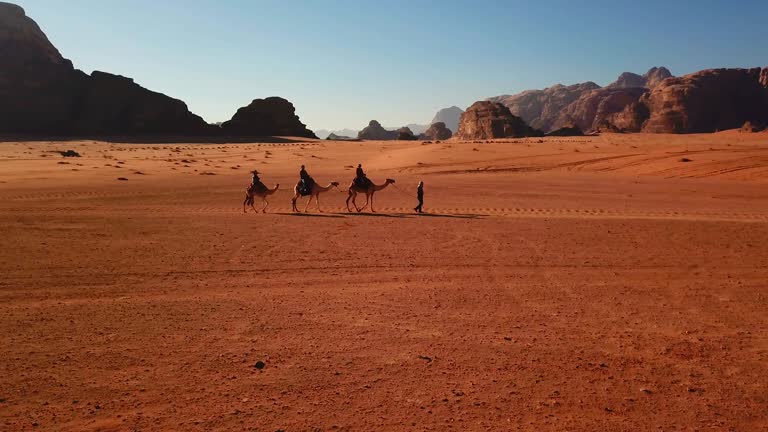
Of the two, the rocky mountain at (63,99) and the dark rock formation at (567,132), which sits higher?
the rocky mountain at (63,99)

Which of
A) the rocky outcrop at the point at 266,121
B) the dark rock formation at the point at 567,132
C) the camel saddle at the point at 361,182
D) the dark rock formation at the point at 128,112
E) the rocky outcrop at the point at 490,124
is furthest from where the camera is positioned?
the rocky outcrop at the point at 266,121

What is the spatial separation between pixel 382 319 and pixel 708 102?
118989 millimetres

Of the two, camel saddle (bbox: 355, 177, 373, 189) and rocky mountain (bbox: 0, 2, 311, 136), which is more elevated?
rocky mountain (bbox: 0, 2, 311, 136)

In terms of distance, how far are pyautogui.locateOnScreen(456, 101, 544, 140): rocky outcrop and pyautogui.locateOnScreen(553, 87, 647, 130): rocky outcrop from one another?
3877 centimetres

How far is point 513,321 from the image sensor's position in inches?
333

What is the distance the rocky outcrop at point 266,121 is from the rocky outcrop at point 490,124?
94.4 ft

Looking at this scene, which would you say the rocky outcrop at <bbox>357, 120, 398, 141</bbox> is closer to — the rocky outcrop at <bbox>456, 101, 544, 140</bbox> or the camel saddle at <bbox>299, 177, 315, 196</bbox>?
the rocky outcrop at <bbox>456, 101, 544, 140</bbox>

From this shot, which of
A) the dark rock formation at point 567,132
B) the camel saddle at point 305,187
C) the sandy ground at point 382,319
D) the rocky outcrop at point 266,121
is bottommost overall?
the sandy ground at point 382,319

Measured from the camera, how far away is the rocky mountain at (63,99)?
83.5 m

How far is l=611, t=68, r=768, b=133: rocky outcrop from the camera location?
10556 cm

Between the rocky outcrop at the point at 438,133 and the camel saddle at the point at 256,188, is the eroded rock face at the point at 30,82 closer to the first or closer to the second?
the rocky outcrop at the point at 438,133

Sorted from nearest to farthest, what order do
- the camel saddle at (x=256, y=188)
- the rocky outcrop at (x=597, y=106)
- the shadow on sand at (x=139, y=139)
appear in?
the camel saddle at (x=256, y=188), the shadow on sand at (x=139, y=139), the rocky outcrop at (x=597, y=106)

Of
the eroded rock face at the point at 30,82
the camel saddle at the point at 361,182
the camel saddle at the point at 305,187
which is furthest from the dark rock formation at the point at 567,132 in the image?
the eroded rock face at the point at 30,82

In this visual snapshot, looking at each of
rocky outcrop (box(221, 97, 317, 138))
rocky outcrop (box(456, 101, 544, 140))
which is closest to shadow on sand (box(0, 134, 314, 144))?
rocky outcrop (box(221, 97, 317, 138))
